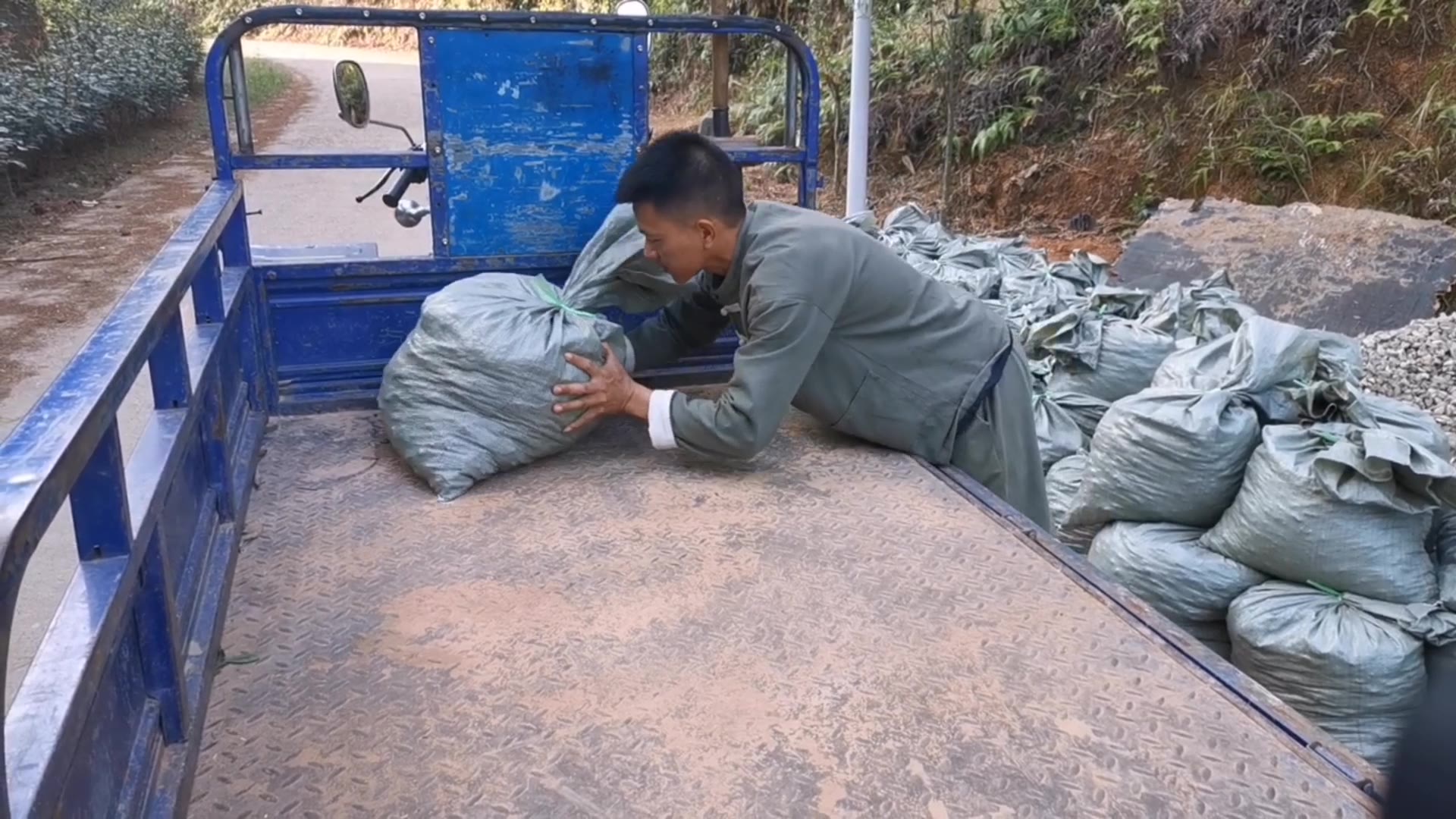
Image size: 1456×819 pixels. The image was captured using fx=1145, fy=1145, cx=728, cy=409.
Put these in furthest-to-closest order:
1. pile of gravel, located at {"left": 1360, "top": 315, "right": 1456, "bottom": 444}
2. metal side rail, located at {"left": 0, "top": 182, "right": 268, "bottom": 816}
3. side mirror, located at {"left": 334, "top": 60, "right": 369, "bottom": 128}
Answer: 1. pile of gravel, located at {"left": 1360, "top": 315, "right": 1456, "bottom": 444}
2. side mirror, located at {"left": 334, "top": 60, "right": 369, "bottom": 128}
3. metal side rail, located at {"left": 0, "top": 182, "right": 268, "bottom": 816}

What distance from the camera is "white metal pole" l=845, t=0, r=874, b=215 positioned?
19.2 ft

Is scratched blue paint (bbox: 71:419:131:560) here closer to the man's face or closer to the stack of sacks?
the man's face

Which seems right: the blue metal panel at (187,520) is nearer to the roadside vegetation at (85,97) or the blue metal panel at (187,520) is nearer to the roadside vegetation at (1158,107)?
the roadside vegetation at (1158,107)

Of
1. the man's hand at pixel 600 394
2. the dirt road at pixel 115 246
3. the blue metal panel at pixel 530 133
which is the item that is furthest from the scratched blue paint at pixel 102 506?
the blue metal panel at pixel 530 133

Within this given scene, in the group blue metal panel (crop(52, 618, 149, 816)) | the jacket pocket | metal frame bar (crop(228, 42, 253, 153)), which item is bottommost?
the jacket pocket

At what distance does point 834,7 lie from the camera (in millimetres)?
11430

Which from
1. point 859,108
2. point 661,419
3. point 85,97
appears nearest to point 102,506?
point 661,419

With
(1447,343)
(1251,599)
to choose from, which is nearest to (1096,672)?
(1251,599)

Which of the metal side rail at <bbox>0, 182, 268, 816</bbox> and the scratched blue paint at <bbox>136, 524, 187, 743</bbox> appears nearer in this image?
the metal side rail at <bbox>0, 182, 268, 816</bbox>

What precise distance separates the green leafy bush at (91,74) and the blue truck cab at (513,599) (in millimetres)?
7507

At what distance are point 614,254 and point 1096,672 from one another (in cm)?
148

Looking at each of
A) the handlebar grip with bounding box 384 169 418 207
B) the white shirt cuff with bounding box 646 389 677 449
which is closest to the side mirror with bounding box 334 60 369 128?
the handlebar grip with bounding box 384 169 418 207

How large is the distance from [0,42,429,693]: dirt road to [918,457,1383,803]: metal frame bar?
6.32 ft

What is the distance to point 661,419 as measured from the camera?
2.48 metres
